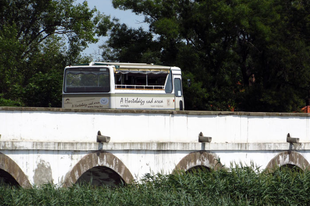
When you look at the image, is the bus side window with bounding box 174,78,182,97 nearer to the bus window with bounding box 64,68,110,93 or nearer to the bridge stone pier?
the bus window with bounding box 64,68,110,93

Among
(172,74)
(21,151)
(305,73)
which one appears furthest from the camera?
(305,73)

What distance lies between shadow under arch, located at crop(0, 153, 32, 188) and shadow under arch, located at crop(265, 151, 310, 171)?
8.61 meters

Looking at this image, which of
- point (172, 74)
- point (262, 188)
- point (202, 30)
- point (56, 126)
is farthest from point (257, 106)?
point (56, 126)

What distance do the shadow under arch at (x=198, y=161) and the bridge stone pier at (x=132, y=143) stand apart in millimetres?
32

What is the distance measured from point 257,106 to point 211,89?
2987 millimetres

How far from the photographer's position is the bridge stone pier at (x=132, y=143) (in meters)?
12.6

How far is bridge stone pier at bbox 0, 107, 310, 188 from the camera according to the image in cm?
1263

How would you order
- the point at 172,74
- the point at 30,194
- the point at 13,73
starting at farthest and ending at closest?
the point at 13,73, the point at 172,74, the point at 30,194

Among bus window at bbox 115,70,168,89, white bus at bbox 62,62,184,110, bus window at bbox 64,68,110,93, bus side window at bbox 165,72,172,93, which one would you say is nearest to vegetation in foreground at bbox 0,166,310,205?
white bus at bbox 62,62,184,110

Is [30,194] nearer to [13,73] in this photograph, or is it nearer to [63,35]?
[13,73]

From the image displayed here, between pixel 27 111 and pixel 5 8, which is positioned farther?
pixel 5 8

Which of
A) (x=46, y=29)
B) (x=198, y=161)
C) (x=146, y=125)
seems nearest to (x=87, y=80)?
(x=146, y=125)

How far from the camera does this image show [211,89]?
29.6 meters

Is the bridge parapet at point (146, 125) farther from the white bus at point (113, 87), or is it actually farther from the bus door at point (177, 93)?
the bus door at point (177, 93)
